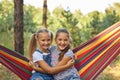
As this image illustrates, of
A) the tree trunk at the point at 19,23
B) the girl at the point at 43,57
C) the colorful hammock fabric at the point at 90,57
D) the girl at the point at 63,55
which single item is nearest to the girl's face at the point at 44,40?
the girl at the point at 43,57

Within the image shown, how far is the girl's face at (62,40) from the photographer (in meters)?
2.93

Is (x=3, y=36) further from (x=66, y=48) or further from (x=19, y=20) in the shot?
(x=66, y=48)

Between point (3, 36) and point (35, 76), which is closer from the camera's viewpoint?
point (35, 76)

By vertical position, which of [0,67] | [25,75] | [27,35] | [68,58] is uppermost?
[68,58]

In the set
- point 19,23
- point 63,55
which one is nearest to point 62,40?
point 63,55

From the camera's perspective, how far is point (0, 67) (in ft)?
20.3

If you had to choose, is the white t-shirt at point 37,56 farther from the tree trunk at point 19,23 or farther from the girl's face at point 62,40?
the tree trunk at point 19,23

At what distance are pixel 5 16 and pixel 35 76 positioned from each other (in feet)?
37.5

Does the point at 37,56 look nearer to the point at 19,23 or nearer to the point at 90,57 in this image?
the point at 90,57

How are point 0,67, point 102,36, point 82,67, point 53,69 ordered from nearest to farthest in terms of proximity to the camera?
point 53,69 < point 82,67 < point 102,36 < point 0,67

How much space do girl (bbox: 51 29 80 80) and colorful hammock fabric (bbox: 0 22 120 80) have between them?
14.0 inches

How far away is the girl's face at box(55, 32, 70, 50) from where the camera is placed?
2.93 metres

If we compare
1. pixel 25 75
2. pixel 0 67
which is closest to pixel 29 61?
pixel 25 75

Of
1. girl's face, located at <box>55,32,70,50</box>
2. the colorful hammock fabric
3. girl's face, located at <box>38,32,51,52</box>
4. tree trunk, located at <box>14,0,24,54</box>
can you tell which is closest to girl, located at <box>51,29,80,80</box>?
girl's face, located at <box>55,32,70,50</box>
